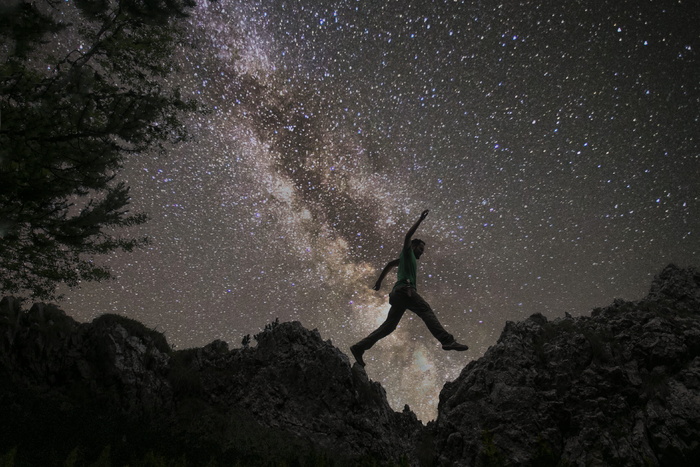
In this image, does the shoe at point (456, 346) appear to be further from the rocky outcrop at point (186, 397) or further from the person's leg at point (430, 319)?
the rocky outcrop at point (186, 397)

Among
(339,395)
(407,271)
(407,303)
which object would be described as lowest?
(339,395)

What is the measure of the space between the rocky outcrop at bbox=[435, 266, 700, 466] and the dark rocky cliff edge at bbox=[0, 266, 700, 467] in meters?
0.03

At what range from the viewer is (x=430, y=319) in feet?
28.3

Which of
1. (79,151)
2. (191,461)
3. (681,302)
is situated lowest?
(191,461)

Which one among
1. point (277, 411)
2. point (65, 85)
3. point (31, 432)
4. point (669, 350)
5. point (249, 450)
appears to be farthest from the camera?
point (277, 411)

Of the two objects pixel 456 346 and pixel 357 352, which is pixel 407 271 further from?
pixel 357 352

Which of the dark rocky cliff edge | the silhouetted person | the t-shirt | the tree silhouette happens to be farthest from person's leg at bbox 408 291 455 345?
the tree silhouette

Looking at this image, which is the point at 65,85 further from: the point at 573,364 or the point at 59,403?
the point at 573,364

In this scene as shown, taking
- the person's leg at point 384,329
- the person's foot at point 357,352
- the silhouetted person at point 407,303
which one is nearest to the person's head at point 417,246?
the silhouetted person at point 407,303

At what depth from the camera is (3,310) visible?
934 centimetres

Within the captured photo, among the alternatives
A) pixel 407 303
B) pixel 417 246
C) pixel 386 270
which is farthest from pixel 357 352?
pixel 417 246

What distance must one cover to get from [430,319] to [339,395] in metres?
5.38

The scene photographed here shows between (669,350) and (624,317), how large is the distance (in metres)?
1.78

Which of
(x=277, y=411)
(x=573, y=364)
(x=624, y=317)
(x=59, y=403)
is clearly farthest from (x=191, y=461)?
(x=624, y=317)
